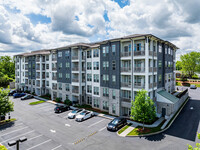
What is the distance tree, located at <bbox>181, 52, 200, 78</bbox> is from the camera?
73.7 m

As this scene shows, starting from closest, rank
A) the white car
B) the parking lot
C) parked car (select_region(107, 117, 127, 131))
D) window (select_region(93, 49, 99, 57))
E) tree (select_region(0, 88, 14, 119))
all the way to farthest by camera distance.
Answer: the parking lot, parked car (select_region(107, 117, 127, 131)), tree (select_region(0, 88, 14, 119)), the white car, window (select_region(93, 49, 99, 57))

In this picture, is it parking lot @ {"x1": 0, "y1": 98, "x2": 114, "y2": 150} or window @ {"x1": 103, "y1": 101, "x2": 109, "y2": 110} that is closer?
parking lot @ {"x1": 0, "y1": 98, "x2": 114, "y2": 150}

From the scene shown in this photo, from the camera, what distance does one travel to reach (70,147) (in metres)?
17.0

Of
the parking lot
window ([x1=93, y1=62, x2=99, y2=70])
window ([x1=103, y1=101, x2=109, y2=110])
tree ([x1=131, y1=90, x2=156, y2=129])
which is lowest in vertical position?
the parking lot

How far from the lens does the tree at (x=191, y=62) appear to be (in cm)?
7369

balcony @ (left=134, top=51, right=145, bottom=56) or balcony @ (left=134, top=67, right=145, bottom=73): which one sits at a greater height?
balcony @ (left=134, top=51, right=145, bottom=56)

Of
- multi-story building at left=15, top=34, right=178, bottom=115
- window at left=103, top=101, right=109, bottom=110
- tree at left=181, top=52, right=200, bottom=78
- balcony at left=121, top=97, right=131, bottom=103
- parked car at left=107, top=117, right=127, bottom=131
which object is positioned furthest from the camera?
tree at left=181, top=52, right=200, bottom=78

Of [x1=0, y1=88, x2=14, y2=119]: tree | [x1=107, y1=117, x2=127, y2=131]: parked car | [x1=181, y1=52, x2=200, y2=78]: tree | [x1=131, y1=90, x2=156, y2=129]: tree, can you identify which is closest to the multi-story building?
[x1=131, y1=90, x2=156, y2=129]: tree

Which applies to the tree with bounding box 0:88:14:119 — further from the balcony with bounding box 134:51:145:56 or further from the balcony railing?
the balcony with bounding box 134:51:145:56

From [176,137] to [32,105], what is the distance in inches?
1386

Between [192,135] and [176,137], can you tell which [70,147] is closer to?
[176,137]

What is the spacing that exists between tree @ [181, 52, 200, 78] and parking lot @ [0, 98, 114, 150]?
70.6 m

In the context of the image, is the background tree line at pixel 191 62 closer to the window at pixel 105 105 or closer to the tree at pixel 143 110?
the window at pixel 105 105

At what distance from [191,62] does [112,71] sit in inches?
2639
